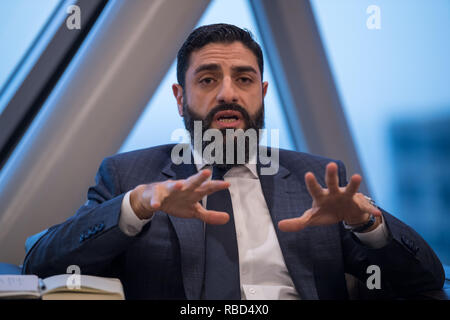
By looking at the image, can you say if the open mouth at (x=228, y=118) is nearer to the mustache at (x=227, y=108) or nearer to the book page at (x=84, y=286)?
the mustache at (x=227, y=108)

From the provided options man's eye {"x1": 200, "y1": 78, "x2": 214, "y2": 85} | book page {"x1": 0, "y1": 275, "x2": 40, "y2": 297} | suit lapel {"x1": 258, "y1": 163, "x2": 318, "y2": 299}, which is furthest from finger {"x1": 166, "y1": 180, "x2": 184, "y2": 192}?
man's eye {"x1": 200, "y1": 78, "x2": 214, "y2": 85}

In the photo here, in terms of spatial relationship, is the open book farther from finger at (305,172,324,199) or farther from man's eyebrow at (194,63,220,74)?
man's eyebrow at (194,63,220,74)

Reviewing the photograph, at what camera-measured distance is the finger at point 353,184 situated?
1197 millimetres

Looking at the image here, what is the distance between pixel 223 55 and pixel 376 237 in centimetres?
91

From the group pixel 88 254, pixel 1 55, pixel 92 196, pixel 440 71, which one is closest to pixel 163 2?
pixel 1 55

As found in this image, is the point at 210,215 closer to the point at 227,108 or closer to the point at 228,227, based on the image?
the point at 228,227

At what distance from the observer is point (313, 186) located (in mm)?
1236

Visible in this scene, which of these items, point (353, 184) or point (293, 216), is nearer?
point (353, 184)

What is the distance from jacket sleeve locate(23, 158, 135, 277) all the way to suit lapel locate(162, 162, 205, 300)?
186 mm

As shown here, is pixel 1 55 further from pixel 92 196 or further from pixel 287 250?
pixel 287 250

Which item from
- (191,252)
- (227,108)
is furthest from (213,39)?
(191,252)

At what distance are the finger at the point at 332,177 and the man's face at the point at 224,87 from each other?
0.59 m

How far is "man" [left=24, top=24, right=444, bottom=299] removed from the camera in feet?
4.31
